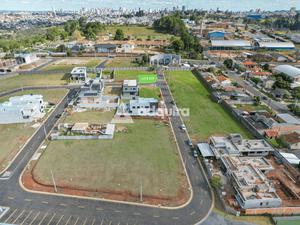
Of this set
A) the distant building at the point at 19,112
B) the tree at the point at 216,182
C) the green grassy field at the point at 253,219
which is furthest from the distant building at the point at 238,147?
the distant building at the point at 19,112

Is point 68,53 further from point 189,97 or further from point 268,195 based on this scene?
point 268,195

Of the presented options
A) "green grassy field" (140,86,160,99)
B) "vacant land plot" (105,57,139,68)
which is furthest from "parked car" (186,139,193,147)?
"vacant land plot" (105,57,139,68)

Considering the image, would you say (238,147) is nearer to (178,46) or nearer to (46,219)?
(46,219)

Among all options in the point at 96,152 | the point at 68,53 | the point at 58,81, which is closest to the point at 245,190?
the point at 96,152

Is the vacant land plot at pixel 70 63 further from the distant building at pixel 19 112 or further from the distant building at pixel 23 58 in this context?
the distant building at pixel 19 112

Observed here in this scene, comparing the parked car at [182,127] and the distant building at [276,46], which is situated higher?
the distant building at [276,46]
